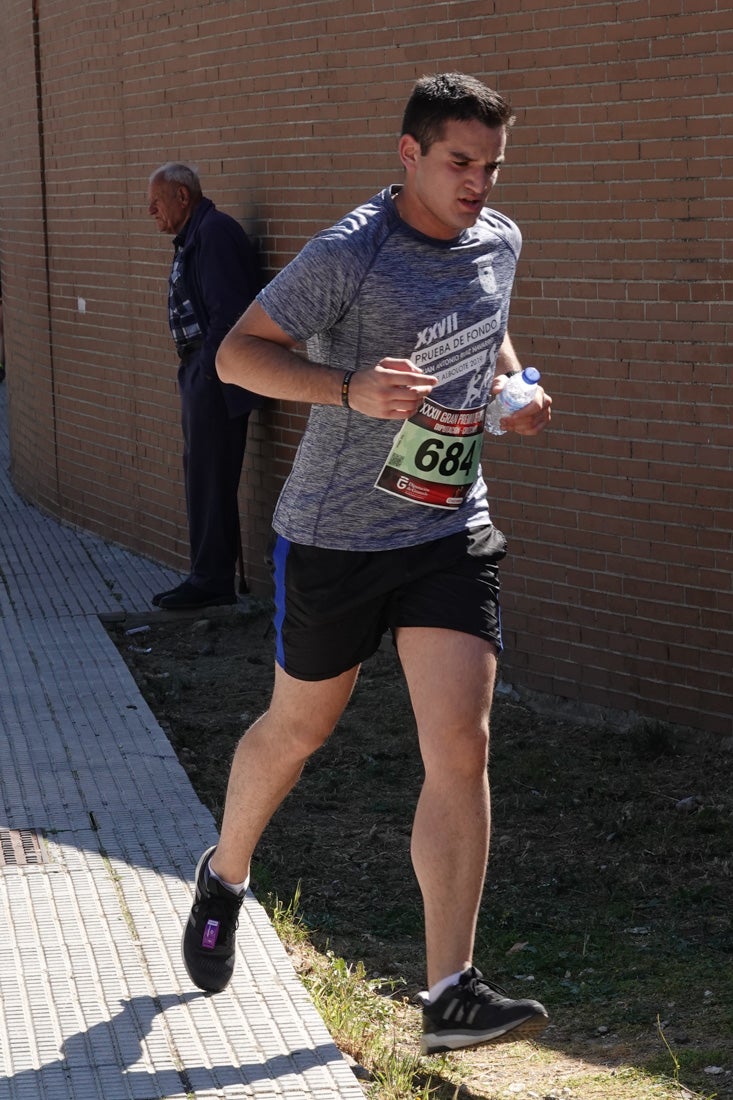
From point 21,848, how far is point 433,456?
6.79ft

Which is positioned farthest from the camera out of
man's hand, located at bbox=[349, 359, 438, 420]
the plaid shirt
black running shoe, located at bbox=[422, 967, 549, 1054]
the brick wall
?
the plaid shirt

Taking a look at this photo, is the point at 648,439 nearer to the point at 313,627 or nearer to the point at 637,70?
the point at 637,70

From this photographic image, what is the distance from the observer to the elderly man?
8156 mm

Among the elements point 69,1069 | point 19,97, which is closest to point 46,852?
point 69,1069

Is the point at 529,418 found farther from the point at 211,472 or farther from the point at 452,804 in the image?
the point at 211,472

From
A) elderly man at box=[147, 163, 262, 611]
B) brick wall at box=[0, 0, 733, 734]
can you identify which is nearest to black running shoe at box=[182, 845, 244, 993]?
brick wall at box=[0, 0, 733, 734]

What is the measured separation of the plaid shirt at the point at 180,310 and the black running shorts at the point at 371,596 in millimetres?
4736

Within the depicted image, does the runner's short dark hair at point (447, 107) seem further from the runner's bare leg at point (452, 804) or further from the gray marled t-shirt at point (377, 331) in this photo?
the runner's bare leg at point (452, 804)

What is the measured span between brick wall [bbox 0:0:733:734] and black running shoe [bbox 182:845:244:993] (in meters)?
2.61

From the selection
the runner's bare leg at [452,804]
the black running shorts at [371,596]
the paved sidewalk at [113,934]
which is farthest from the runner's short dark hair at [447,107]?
the paved sidewalk at [113,934]

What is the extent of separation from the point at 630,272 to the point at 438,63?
141 cm

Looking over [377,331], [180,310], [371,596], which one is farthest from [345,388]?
[180,310]

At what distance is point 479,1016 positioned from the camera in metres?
3.53

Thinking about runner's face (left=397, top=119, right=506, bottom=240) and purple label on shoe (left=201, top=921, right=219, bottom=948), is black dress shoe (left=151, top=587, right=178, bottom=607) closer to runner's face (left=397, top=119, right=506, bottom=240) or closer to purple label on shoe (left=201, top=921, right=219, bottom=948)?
purple label on shoe (left=201, top=921, right=219, bottom=948)
